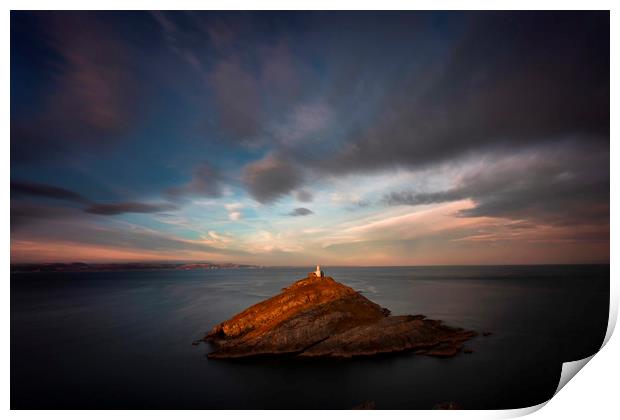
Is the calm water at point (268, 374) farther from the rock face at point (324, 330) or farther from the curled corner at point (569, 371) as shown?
the curled corner at point (569, 371)

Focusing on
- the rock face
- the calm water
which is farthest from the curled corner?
the rock face

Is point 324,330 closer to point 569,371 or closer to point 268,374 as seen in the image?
point 268,374

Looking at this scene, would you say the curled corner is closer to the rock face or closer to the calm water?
the calm water

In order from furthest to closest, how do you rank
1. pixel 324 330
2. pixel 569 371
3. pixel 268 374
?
pixel 324 330, pixel 268 374, pixel 569 371

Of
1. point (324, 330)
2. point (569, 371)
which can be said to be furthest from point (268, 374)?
point (569, 371)

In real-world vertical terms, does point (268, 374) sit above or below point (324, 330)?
below

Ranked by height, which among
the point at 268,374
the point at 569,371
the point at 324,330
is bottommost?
the point at 268,374

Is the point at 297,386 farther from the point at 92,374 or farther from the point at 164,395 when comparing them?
the point at 92,374

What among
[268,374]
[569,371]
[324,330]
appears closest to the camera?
[569,371]
